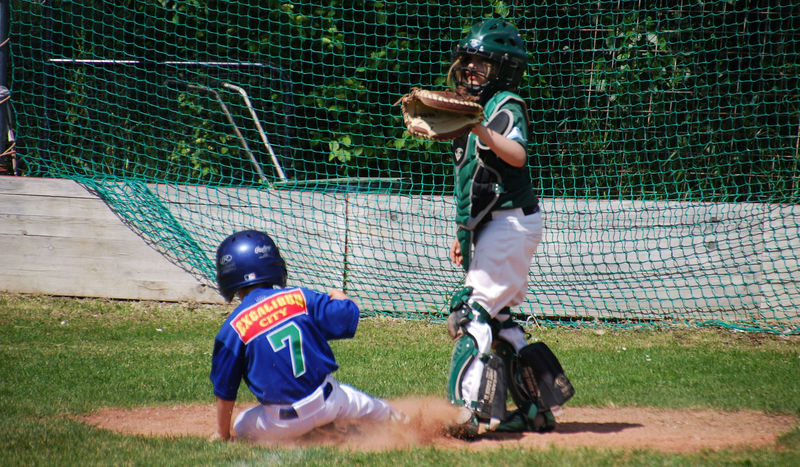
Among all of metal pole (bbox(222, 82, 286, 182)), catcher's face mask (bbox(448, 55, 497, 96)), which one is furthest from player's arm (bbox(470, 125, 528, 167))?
metal pole (bbox(222, 82, 286, 182))

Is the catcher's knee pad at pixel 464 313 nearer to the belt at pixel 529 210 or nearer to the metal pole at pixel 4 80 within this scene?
the belt at pixel 529 210

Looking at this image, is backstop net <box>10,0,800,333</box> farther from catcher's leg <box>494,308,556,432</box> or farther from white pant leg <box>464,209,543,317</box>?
white pant leg <box>464,209,543,317</box>

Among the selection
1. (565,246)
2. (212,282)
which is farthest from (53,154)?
(565,246)

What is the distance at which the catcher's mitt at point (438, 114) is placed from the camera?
135 inches

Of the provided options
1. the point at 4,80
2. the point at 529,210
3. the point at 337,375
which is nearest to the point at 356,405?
the point at 529,210

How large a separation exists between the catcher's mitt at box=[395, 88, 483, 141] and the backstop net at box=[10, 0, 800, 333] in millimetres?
3955

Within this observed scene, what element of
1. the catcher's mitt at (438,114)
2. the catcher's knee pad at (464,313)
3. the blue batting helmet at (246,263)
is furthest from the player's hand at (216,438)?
the catcher's mitt at (438,114)

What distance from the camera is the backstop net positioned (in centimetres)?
726

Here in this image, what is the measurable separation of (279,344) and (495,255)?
1.14 m

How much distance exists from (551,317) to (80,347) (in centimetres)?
425

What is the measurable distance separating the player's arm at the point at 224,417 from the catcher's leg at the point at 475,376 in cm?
108

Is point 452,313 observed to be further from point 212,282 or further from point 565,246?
point 212,282

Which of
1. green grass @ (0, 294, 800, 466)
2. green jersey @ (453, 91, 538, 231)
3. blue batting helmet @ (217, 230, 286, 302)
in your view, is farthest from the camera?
green jersey @ (453, 91, 538, 231)

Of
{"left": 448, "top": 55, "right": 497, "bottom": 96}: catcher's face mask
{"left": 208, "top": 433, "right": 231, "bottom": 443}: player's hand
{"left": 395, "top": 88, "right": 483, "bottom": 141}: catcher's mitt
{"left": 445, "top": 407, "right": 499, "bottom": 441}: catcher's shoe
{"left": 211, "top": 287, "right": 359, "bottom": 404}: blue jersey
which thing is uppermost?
{"left": 448, "top": 55, "right": 497, "bottom": 96}: catcher's face mask
